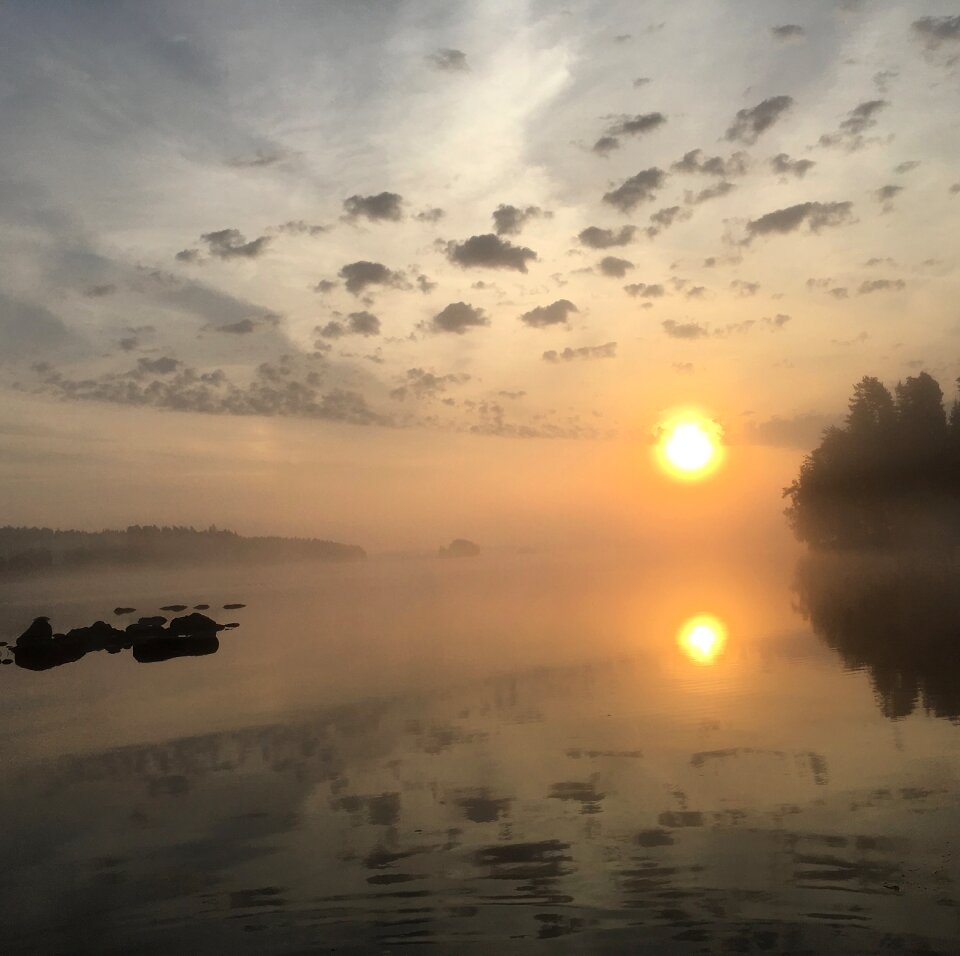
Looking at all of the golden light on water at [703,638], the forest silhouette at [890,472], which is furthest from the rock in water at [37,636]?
the forest silhouette at [890,472]

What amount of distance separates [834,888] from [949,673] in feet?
77.8

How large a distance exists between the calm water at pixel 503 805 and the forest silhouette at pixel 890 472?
64.2 metres

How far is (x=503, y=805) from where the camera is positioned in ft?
70.3

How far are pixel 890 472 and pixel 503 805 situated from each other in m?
103

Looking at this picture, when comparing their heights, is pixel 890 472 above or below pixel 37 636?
above

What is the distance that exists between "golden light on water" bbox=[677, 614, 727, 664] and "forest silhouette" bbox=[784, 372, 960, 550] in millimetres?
53703

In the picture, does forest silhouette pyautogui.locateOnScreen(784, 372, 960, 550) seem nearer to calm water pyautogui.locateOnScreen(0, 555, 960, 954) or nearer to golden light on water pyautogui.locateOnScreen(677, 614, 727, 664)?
golden light on water pyautogui.locateOnScreen(677, 614, 727, 664)

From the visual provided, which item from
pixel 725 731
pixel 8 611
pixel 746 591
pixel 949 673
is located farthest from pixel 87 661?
pixel 8 611

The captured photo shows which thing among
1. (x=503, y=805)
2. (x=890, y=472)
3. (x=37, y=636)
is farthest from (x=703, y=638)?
(x=890, y=472)

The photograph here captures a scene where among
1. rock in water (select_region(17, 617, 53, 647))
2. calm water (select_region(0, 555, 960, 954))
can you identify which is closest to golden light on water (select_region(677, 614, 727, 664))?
calm water (select_region(0, 555, 960, 954))

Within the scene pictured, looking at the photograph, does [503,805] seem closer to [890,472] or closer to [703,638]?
[703,638]

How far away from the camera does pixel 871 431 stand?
369 feet

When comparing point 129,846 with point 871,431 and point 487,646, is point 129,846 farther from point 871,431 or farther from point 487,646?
point 871,431

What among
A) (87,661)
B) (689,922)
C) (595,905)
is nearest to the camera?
(689,922)
